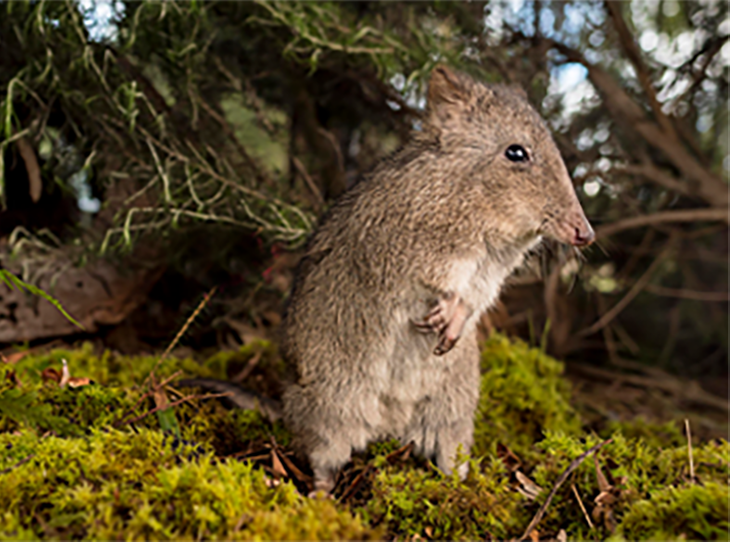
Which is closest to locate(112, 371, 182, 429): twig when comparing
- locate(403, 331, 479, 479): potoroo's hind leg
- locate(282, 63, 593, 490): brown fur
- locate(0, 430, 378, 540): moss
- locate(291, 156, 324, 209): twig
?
locate(0, 430, 378, 540): moss

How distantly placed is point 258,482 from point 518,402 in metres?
2.27

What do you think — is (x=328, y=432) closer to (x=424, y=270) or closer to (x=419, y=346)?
(x=419, y=346)

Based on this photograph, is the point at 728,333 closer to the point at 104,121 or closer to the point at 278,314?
the point at 278,314

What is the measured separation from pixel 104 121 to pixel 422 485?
3.01 meters

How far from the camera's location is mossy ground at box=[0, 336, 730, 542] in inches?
66.4

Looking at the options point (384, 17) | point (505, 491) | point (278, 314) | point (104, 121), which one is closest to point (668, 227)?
point (384, 17)

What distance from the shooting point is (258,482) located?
78.7 inches

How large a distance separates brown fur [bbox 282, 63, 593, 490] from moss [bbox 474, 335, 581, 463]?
60 centimetres

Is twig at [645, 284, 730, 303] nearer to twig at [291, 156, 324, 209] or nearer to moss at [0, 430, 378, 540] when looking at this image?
twig at [291, 156, 324, 209]

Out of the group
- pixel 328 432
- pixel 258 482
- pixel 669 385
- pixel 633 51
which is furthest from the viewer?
pixel 669 385

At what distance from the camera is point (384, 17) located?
15.0 ft

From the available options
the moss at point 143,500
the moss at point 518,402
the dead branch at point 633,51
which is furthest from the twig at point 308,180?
the moss at point 143,500

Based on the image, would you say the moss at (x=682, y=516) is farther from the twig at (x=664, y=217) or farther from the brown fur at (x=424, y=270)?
the twig at (x=664, y=217)

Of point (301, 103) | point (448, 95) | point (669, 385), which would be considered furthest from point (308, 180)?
point (669, 385)
